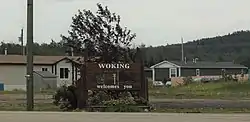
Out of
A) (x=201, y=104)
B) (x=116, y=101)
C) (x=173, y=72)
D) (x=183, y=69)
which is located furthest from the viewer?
(x=173, y=72)

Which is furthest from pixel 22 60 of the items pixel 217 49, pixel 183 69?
pixel 217 49

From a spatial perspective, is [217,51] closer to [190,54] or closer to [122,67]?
[190,54]

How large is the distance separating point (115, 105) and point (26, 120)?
688 cm

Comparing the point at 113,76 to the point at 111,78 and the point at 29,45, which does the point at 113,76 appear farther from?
the point at 29,45

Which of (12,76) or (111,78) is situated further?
(12,76)

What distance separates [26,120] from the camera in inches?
655

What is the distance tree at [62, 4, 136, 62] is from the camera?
90.4ft

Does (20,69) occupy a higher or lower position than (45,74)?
higher

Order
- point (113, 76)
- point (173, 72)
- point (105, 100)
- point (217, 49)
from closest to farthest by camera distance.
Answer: point (105, 100), point (113, 76), point (173, 72), point (217, 49)

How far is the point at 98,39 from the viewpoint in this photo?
27672mm

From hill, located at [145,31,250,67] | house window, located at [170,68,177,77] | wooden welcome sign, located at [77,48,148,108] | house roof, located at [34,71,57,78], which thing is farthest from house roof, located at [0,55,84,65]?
hill, located at [145,31,250,67]

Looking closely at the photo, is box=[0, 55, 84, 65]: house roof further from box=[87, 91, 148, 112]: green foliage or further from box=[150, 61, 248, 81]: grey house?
box=[87, 91, 148, 112]: green foliage

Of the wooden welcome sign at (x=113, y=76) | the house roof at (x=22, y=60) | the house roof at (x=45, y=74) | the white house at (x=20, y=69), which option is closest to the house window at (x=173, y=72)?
the house roof at (x=22, y=60)

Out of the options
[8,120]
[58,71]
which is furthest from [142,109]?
→ [58,71]
